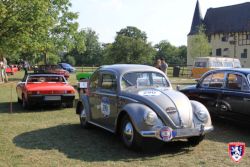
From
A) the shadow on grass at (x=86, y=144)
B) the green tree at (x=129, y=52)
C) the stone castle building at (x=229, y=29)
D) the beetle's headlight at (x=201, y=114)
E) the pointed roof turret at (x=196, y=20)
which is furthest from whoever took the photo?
the pointed roof turret at (x=196, y=20)

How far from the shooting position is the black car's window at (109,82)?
243 inches

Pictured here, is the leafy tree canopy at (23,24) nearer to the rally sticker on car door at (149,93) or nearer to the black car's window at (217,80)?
the black car's window at (217,80)

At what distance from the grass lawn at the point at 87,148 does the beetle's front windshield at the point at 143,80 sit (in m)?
1.23

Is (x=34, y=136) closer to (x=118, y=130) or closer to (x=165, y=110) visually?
(x=118, y=130)

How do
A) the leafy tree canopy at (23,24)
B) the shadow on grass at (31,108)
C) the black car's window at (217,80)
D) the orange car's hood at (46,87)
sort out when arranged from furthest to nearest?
the leafy tree canopy at (23,24), the shadow on grass at (31,108), the orange car's hood at (46,87), the black car's window at (217,80)

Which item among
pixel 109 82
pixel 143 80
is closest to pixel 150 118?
→ pixel 143 80

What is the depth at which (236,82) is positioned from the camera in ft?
22.5

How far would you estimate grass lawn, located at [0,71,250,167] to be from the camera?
15.5 feet

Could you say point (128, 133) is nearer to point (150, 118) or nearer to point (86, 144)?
point (150, 118)

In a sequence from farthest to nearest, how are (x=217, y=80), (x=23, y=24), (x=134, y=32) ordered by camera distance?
(x=134, y=32) < (x=23, y=24) < (x=217, y=80)

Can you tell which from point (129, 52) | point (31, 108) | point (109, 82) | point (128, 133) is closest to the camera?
point (128, 133)

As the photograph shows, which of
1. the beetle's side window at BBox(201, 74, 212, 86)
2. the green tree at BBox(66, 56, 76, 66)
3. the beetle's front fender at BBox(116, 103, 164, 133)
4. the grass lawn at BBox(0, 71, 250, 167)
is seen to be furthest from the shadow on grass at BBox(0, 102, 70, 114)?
the green tree at BBox(66, 56, 76, 66)

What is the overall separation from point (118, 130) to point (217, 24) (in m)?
71.9

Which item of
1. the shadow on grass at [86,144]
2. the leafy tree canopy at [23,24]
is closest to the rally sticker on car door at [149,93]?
the shadow on grass at [86,144]
